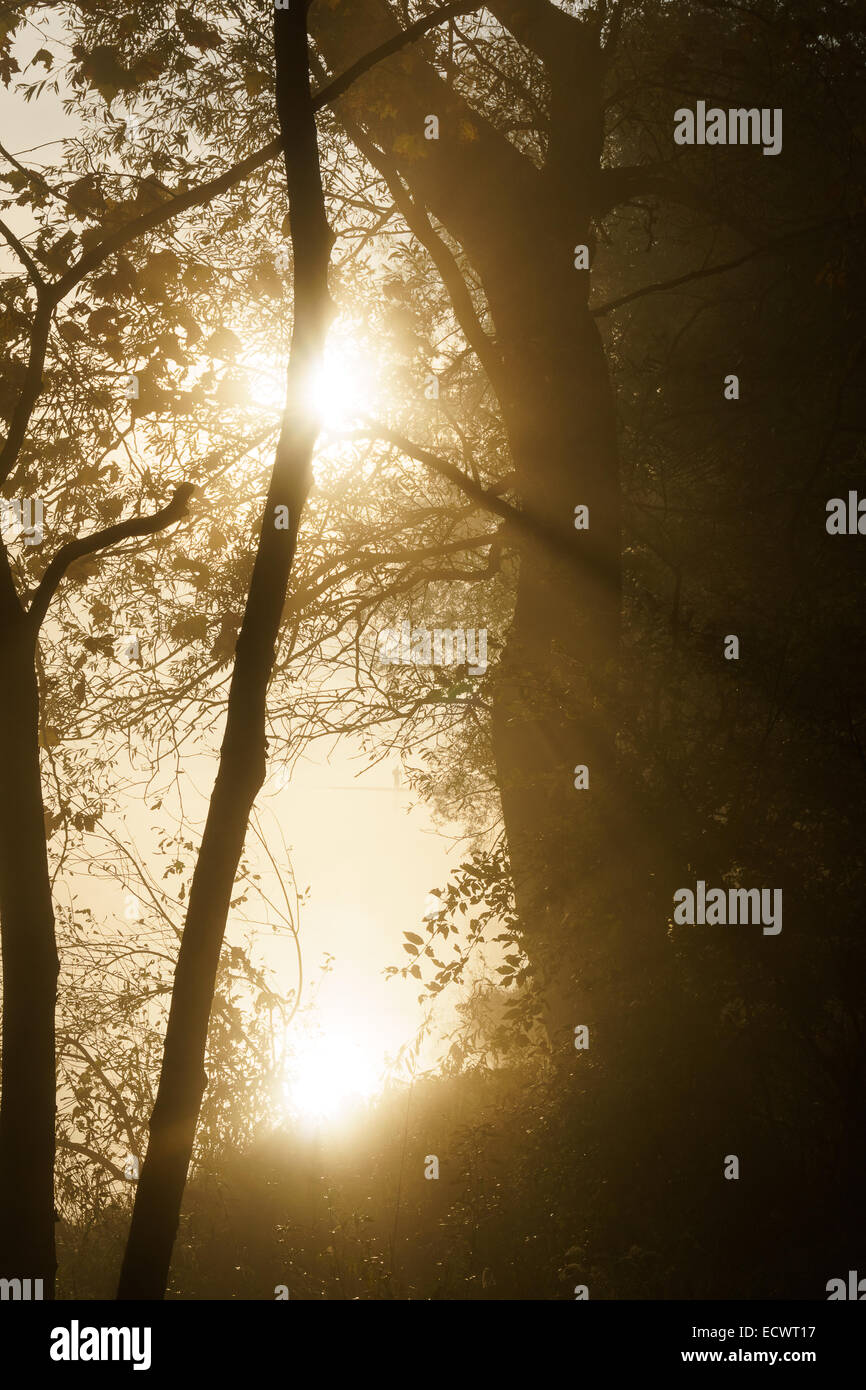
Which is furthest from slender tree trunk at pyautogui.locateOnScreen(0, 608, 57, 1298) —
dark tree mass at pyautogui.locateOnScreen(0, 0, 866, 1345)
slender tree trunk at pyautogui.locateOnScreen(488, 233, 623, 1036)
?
slender tree trunk at pyautogui.locateOnScreen(488, 233, 623, 1036)

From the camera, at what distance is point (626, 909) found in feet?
22.9

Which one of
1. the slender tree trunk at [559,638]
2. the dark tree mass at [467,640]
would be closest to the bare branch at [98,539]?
the dark tree mass at [467,640]

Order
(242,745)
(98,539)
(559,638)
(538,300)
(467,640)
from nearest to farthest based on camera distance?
(242,745) → (98,539) → (559,638) → (538,300) → (467,640)

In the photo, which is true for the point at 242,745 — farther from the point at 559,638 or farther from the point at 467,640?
the point at 467,640

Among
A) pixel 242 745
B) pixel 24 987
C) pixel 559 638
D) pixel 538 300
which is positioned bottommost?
pixel 24 987

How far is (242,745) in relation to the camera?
5012mm

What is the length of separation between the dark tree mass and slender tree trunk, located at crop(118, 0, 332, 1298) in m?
0.02

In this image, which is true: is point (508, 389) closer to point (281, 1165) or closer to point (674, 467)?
point (674, 467)

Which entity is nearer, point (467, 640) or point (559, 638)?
point (559, 638)

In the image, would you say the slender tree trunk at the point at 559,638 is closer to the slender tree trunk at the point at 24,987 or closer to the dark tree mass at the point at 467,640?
the dark tree mass at the point at 467,640

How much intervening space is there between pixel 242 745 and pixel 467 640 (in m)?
7.88

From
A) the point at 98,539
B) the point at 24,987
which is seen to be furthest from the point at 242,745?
the point at 24,987
